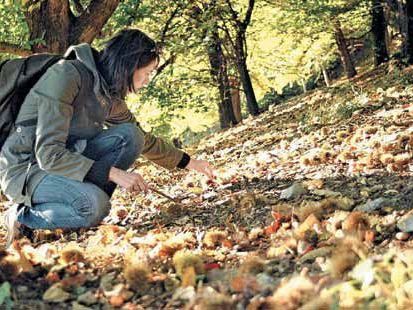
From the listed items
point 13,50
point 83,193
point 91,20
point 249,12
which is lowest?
point 83,193

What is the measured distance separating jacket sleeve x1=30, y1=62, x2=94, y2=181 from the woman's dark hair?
0.58 ft

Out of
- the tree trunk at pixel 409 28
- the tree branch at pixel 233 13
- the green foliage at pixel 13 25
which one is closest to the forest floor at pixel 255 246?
the green foliage at pixel 13 25

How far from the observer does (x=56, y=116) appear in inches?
112

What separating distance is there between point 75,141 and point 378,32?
11.5 metres

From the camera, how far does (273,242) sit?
2.63 meters

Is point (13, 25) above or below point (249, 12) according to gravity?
below

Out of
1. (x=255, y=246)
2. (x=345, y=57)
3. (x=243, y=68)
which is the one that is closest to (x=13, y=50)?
(x=255, y=246)

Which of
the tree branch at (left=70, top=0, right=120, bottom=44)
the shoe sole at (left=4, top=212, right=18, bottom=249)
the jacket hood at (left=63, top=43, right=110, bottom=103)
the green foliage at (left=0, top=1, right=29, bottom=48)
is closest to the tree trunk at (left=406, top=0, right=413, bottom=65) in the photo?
the tree branch at (left=70, top=0, right=120, bottom=44)

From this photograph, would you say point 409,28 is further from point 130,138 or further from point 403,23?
point 130,138

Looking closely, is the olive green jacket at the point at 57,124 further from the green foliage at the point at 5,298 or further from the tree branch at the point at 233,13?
the tree branch at the point at 233,13

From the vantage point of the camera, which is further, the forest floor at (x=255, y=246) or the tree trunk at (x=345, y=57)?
the tree trunk at (x=345, y=57)

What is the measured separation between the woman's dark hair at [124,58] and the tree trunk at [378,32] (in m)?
10.3

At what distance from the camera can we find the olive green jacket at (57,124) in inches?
113

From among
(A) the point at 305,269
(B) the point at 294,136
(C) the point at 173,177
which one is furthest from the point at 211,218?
(B) the point at 294,136
